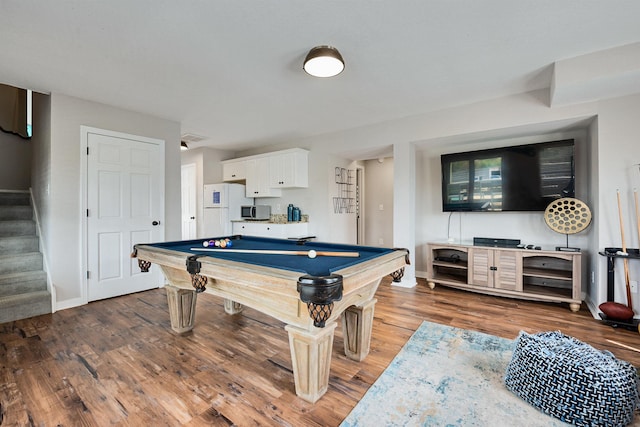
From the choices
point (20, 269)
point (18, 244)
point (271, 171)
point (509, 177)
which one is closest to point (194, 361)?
point (20, 269)

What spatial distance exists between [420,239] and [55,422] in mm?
4366

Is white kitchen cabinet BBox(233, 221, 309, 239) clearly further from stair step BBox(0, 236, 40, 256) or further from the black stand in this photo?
the black stand

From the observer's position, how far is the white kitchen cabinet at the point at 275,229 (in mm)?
4863

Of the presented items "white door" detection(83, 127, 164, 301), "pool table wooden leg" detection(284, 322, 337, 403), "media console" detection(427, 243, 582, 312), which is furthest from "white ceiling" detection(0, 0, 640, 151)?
"pool table wooden leg" detection(284, 322, 337, 403)

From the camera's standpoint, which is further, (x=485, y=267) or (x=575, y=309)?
(x=485, y=267)

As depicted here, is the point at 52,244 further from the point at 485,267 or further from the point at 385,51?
the point at 485,267

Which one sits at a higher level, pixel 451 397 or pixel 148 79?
pixel 148 79

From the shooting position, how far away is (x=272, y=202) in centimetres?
584

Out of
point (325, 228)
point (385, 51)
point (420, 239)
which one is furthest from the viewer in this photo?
point (325, 228)

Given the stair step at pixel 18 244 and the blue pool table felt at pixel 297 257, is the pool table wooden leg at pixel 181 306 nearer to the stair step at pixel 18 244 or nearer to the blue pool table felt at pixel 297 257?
the blue pool table felt at pixel 297 257

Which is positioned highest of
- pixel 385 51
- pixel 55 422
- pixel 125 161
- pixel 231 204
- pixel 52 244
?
pixel 385 51

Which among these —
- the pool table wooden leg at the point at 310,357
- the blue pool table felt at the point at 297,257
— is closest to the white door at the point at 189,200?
the blue pool table felt at the point at 297,257

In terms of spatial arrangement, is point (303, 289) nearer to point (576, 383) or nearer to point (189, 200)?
point (576, 383)

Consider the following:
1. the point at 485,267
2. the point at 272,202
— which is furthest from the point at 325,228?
the point at 485,267
